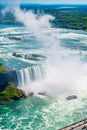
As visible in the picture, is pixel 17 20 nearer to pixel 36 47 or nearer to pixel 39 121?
pixel 36 47

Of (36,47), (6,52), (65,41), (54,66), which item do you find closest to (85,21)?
(65,41)

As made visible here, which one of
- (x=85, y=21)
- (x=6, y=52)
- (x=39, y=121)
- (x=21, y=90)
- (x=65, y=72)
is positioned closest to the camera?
(x=39, y=121)

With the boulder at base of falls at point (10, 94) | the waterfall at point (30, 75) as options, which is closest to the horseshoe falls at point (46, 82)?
the waterfall at point (30, 75)

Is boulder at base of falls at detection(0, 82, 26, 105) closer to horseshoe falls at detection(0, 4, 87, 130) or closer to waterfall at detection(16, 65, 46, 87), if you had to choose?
horseshoe falls at detection(0, 4, 87, 130)

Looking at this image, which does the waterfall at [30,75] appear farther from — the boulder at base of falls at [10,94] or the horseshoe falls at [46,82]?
the boulder at base of falls at [10,94]

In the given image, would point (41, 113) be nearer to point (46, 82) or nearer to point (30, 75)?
point (46, 82)

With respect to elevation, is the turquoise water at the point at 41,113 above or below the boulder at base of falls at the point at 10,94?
below

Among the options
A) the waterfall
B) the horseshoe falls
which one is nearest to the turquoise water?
the horseshoe falls
